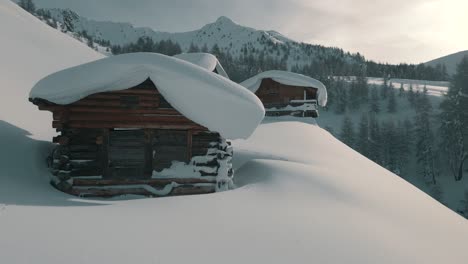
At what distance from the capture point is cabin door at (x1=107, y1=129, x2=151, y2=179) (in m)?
10.8

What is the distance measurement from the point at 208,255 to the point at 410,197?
9.76m

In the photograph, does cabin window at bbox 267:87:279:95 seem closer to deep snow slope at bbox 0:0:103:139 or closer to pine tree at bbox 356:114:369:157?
deep snow slope at bbox 0:0:103:139

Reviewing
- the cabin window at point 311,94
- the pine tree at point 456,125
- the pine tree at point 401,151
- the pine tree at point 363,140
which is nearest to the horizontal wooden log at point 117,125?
the cabin window at point 311,94

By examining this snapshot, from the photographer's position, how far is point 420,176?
60.7 meters

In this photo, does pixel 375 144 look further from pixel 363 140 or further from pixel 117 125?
pixel 117 125

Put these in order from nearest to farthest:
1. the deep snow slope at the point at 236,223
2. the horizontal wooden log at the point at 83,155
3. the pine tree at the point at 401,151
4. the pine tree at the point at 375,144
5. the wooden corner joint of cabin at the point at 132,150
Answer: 1. the deep snow slope at the point at 236,223
2. the wooden corner joint of cabin at the point at 132,150
3. the horizontal wooden log at the point at 83,155
4. the pine tree at the point at 401,151
5. the pine tree at the point at 375,144

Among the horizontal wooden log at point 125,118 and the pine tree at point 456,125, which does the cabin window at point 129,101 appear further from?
the pine tree at point 456,125

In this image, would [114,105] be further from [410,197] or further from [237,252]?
[410,197]

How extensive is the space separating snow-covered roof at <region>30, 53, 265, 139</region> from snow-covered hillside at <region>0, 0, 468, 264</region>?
1.99 metres

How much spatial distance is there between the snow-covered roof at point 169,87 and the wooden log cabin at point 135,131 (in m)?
0.03

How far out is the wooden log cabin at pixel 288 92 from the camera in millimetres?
27297

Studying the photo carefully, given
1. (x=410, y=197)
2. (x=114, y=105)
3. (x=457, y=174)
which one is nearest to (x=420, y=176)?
(x=457, y=174)

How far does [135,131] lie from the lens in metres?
10.9

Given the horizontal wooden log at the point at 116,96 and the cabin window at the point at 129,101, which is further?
the cabin window at the point at 129,101
